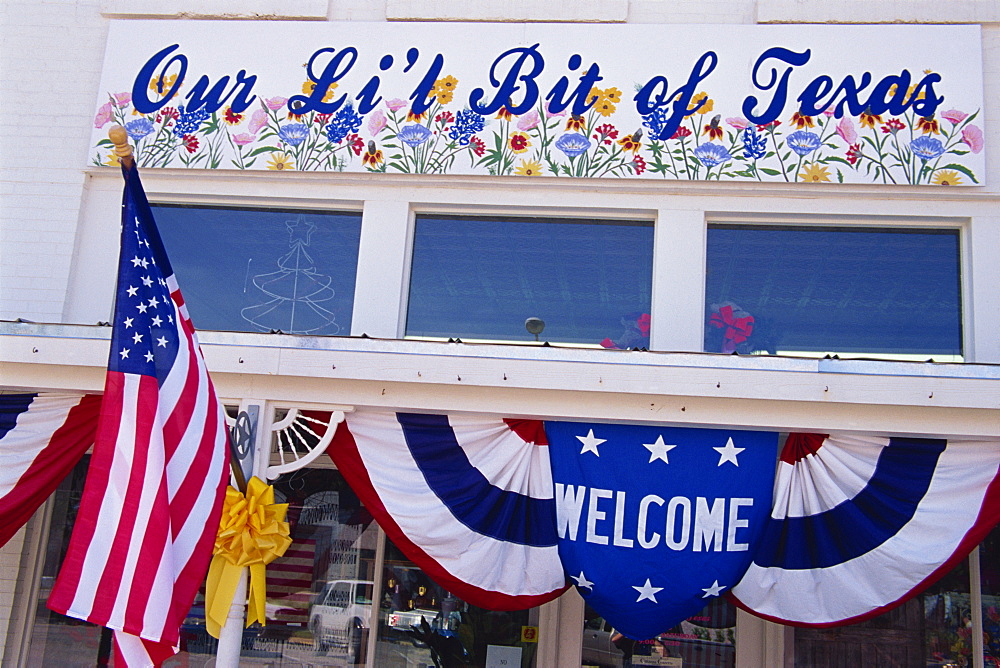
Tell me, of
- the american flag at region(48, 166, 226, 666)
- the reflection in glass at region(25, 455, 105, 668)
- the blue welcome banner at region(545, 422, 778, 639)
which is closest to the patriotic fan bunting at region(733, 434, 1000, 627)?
the blue welcome banner at region(545, 422, 778, 639)

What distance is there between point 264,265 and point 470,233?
1.59 metres

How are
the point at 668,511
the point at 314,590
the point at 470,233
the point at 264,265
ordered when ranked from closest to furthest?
the point at 668,511 < the point at 470,233 < the point at 264,265 < the point at 314,590

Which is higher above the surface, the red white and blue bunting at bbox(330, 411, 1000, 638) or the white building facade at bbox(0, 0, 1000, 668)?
the white building facade at bbox(0, 0, 1000, 668)

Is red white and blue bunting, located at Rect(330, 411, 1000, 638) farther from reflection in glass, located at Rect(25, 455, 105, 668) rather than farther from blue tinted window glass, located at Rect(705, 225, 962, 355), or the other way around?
reflection in glass, located at Rect(25, 455, 105, 668)

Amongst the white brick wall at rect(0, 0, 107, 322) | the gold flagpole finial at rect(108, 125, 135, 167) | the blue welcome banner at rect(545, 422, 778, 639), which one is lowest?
the blue welcome banner at rect(545, 422, 778, 639)

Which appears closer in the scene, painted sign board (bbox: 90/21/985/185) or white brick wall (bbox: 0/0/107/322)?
painted sign board (bbox: 90/21/985/185)

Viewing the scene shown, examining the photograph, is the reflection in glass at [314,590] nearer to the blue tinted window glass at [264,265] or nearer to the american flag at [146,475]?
the blue tinted window glass at [264,265]

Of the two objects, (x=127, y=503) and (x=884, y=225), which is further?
(x=884, y=225)

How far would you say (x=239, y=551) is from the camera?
5660mm

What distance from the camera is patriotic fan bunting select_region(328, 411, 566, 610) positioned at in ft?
19.0

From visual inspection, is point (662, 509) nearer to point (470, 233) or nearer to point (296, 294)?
point (470, 233)

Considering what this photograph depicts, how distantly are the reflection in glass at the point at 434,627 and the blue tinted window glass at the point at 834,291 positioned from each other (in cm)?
262

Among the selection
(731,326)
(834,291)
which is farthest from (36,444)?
(834,291)

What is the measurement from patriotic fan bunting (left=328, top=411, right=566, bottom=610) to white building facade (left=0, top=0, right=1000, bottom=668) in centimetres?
28
